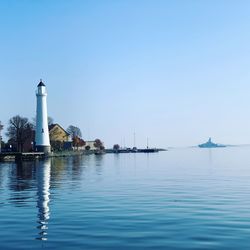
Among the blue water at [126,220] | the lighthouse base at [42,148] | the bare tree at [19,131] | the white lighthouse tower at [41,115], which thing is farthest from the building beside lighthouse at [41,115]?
the blue water at [126,220]

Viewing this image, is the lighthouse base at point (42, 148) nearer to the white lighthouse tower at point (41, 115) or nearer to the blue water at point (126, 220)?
the white lighthouse tower at point (41, 115)

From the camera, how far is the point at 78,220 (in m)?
21.5

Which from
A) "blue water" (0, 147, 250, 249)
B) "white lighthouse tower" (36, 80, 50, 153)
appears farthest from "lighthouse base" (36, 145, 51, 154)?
"blue water" (0, 147, 250, 249)

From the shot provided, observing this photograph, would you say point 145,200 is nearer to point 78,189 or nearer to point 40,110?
point 78,189

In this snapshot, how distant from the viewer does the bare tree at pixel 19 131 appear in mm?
149125

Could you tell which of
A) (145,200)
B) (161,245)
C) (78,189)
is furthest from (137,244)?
(78,189)

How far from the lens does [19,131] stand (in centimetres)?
14912

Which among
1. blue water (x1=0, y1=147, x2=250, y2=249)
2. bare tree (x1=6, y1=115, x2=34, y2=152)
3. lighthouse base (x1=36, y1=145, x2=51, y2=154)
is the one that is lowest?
blue water (x1=0, y1=147, x2=250, y2=249)

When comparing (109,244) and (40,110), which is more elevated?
(40,110)

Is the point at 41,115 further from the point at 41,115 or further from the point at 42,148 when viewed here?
the point at 42,148

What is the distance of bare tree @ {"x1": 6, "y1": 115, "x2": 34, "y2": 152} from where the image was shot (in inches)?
5871

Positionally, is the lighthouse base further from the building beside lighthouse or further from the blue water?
the blue water

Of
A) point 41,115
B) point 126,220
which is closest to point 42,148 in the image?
point 41,115

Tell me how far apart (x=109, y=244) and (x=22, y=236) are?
4.07 meters
